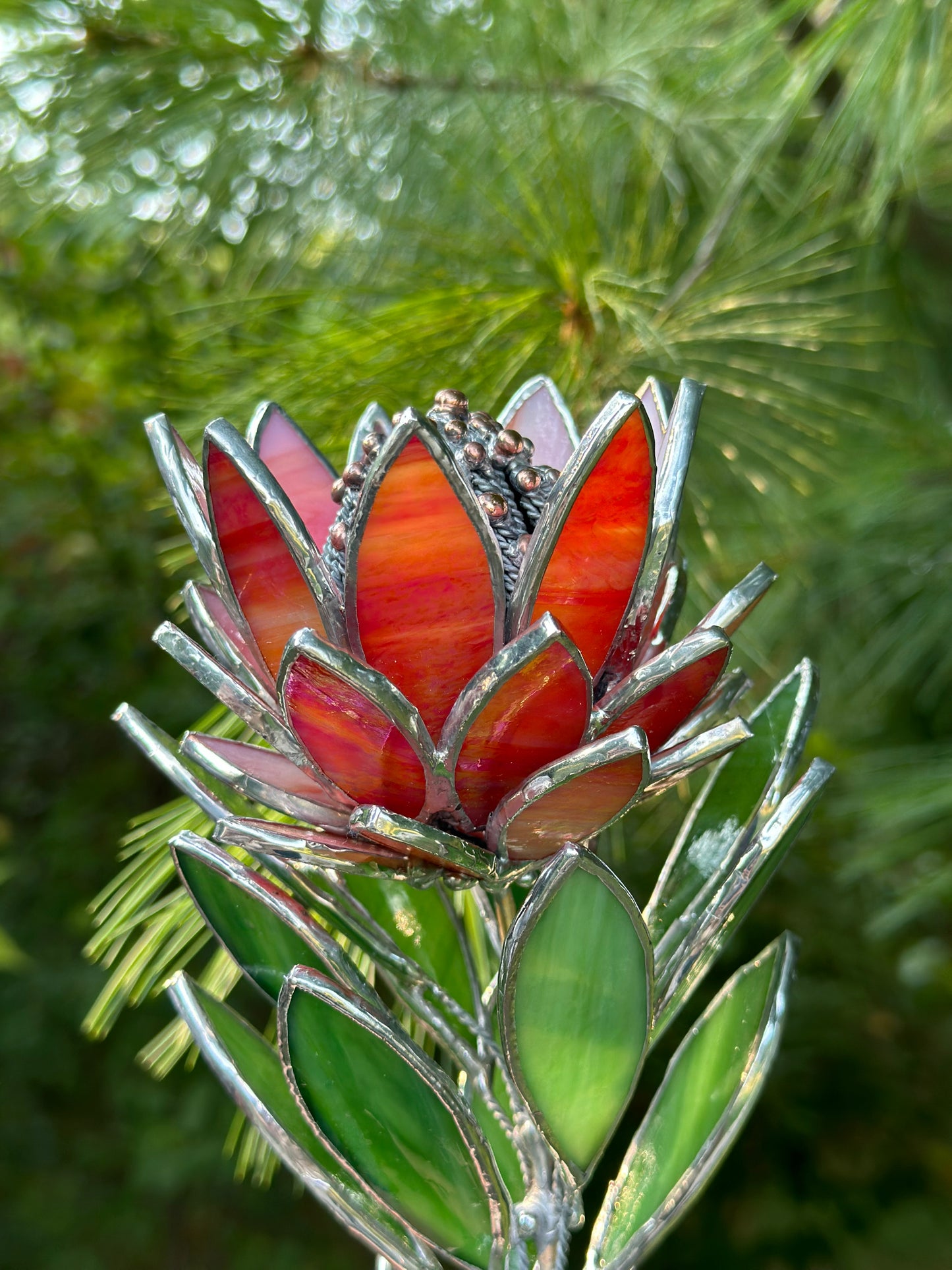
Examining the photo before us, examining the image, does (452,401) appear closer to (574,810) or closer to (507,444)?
(507,444)

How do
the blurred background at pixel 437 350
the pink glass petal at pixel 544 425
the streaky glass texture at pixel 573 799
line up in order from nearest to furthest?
the streaky glass texture at pixel 573 799
the pink glass petal at pixel 544 425
the blurred background at pixel 437 350

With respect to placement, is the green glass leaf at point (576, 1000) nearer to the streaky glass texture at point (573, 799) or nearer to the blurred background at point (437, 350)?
the streaky glass texture at point (573, 799)

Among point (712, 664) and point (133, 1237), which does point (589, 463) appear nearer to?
point (712, 664)

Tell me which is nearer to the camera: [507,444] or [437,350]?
[507,444]

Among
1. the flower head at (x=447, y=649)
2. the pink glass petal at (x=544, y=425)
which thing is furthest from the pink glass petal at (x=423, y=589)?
the pink glass petal at (x=544, y=425)

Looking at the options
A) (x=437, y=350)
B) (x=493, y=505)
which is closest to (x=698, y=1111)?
(x=493, y=505)

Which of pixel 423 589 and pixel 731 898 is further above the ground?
pixel 423 589
